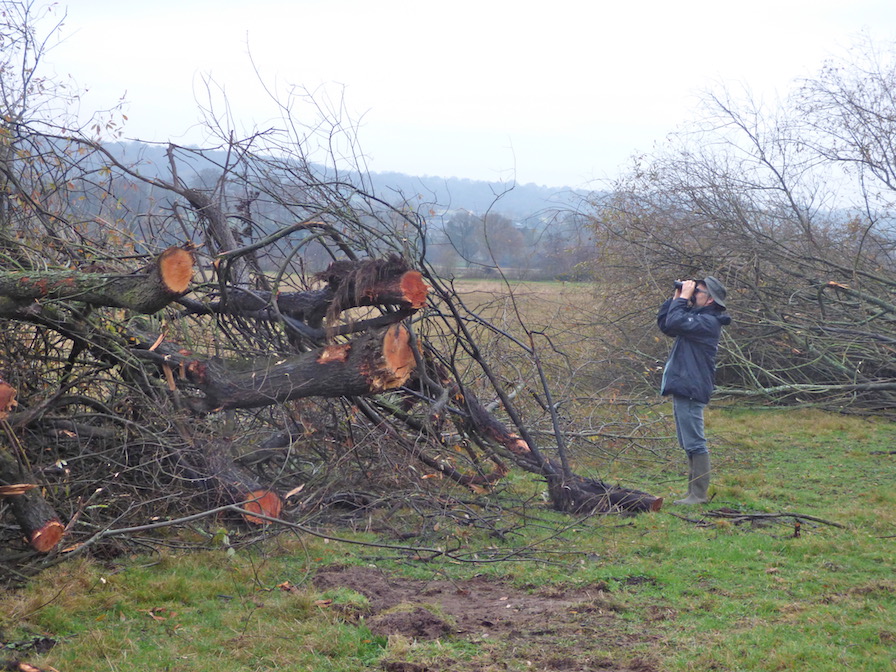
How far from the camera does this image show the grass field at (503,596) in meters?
3.21

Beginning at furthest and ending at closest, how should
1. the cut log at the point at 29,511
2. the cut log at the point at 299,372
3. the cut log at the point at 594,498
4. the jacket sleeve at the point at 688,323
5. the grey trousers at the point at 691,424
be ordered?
the grey trousers at the point at 691,424 < the jacket sleeve at the point at 688,323 < the cut log at the point at 594,498 < the cut log at the point at 299,372 < the cut log at the point at 29,511

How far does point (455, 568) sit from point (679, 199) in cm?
804

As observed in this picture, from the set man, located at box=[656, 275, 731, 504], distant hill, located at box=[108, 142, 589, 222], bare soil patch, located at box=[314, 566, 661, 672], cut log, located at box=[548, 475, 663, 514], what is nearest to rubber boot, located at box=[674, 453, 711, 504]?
man, located at box=[656, 275, 731, 504]

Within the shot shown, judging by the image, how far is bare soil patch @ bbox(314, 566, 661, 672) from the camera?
318 centimetres

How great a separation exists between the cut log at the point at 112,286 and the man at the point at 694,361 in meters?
3.51

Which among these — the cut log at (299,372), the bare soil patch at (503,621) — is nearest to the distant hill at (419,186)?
the cut log at (299,372)

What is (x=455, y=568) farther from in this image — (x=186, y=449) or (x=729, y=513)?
(x=729, y=513)

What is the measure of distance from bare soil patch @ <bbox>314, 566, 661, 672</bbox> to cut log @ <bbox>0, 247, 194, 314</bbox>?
1664 mm

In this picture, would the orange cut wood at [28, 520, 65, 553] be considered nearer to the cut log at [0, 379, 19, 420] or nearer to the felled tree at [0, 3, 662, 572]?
the felled tree at [0, 3, 662, 572]

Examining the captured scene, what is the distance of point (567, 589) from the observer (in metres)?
4.12

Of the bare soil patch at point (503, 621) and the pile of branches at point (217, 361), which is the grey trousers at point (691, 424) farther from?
the bare soil patch at point (503, 621)

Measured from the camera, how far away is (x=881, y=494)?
6031 mm

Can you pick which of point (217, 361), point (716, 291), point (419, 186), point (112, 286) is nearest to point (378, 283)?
point (217, 361)

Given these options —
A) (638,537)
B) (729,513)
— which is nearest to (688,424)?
(729,513)
